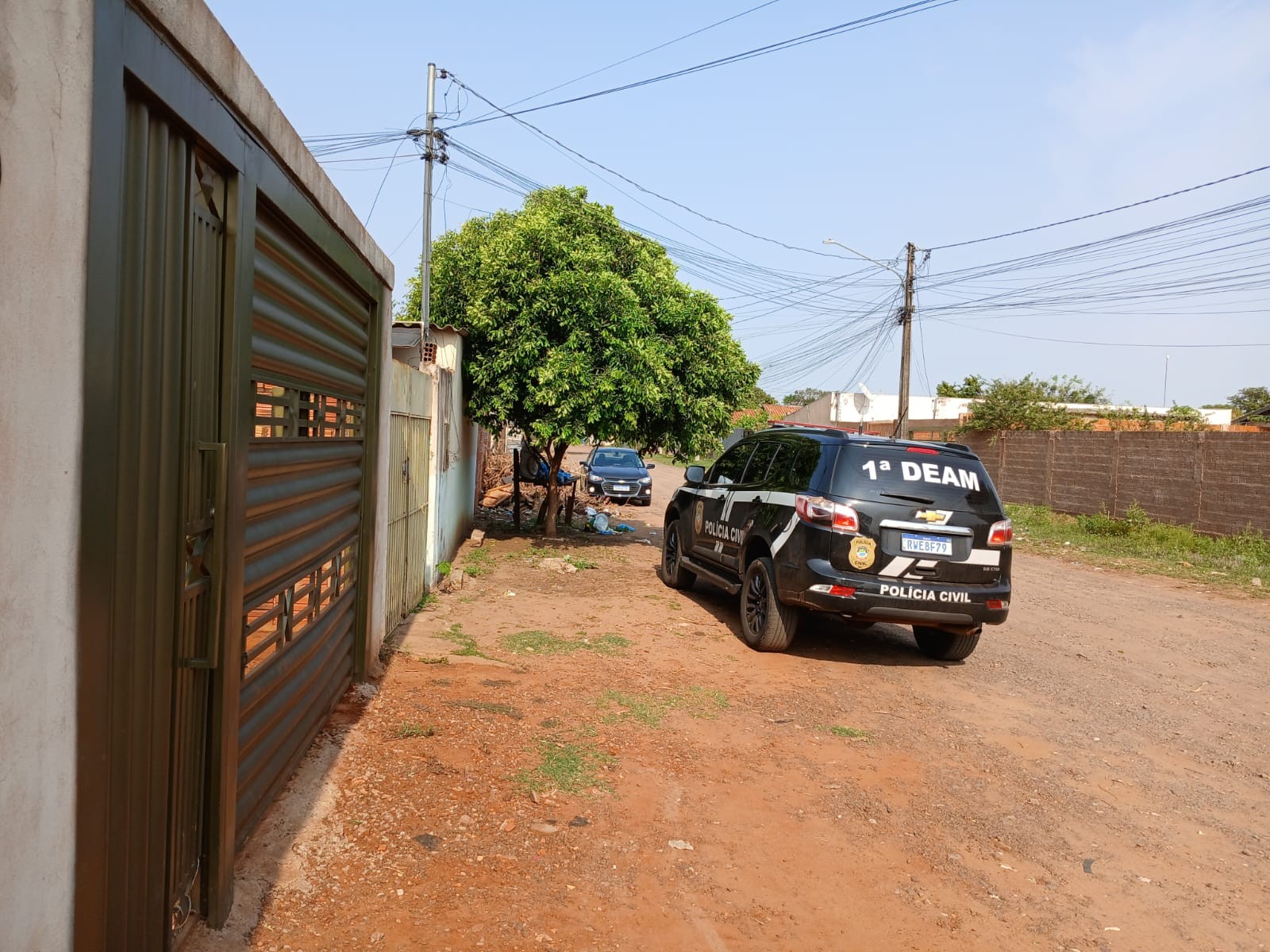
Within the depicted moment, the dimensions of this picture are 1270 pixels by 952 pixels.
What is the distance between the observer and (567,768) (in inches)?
187

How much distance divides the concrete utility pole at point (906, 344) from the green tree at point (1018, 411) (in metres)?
2.10

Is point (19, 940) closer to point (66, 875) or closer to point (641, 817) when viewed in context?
point (66, 875)

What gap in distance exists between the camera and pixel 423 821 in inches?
157

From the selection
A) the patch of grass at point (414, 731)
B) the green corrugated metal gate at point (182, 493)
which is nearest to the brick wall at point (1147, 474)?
the patch of grass at point (414, 731)

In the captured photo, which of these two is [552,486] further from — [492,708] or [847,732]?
[847,732]

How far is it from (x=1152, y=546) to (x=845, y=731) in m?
12.8

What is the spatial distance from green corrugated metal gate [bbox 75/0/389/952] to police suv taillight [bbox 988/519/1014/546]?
516cm

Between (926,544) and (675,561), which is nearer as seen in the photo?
(926,544)

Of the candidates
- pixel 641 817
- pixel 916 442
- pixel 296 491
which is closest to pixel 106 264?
pixel 296 491

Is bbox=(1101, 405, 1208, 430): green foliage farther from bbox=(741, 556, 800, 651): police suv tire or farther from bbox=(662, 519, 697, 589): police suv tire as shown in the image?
bbox=(741, 556, 800, 651): police suv tire

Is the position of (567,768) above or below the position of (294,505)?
below

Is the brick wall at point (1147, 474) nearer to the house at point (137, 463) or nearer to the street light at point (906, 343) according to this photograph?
the street light at point (906, 343)

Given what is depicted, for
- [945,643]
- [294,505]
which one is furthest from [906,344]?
[294,505]

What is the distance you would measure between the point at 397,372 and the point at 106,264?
5174mm
